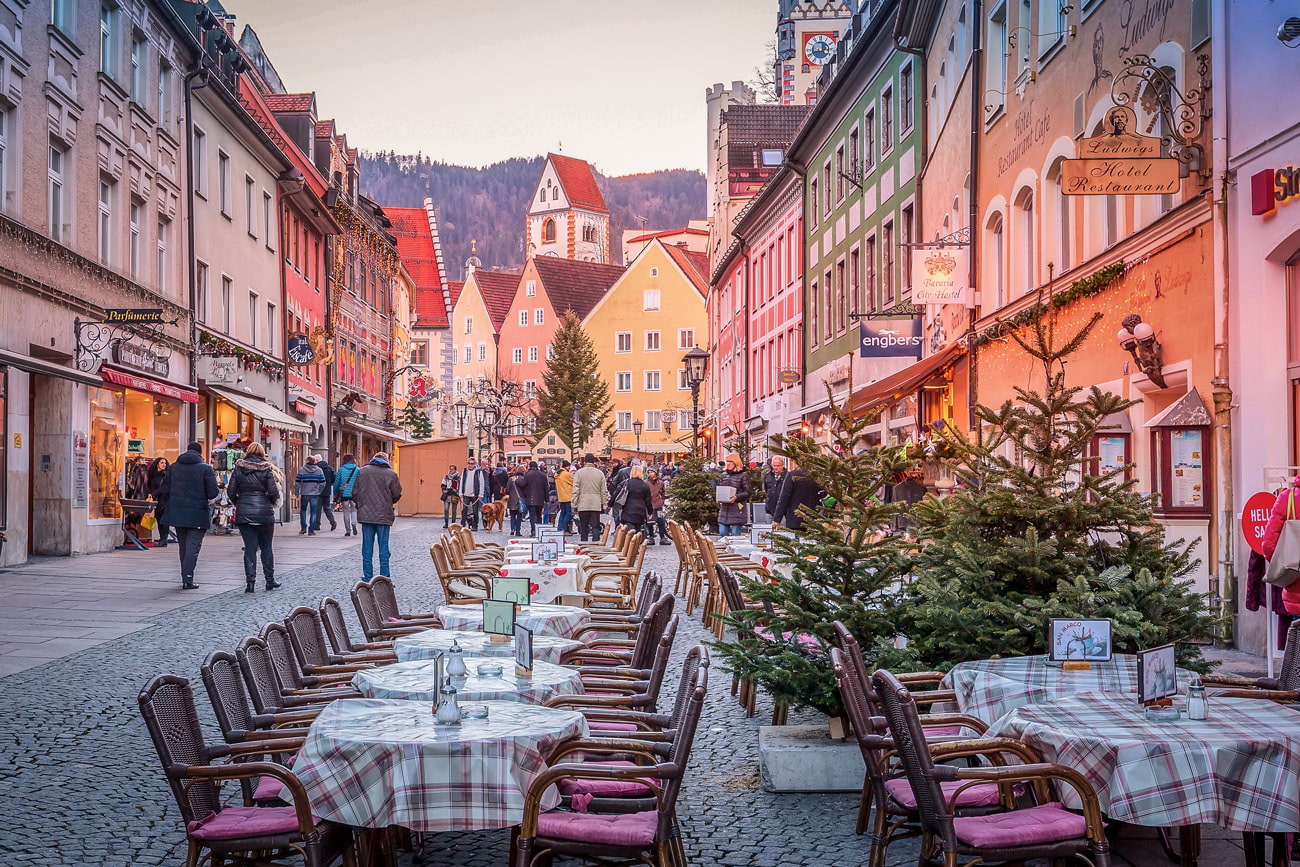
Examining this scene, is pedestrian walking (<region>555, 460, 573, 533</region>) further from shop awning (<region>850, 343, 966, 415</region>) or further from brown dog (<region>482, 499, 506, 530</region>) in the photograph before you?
shop awning (<region>850, 343, 966, 415</region>)

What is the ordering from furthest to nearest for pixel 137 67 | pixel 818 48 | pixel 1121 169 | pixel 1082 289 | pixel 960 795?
pixel 818 48, pixel 137 67, pixel 1082 289, pixel 1121 169, pixel 960 795

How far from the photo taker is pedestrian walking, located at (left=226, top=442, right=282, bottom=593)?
58.3ft

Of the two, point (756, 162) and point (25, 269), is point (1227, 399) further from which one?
point (756, 162)

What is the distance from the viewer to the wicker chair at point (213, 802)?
492 cm

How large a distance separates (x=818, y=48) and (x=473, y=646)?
55689 millimetres

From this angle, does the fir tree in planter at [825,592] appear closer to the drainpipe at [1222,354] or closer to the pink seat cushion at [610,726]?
the pink seat cushion at [610,726]

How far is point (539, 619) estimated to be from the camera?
8.88 meters

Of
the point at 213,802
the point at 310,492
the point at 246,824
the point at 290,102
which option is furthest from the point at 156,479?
the point at 290,102

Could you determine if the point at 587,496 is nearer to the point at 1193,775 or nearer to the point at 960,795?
the point at 960,795

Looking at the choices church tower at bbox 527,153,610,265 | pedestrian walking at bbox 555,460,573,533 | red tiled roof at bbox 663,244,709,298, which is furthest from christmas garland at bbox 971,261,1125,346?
church tower at bbox 527,153,610,265

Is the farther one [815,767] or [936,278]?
[936,278]

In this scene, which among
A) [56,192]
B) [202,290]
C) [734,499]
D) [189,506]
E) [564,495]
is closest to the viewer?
[189,506]

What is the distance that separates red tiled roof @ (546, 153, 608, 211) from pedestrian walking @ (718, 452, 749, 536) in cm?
11362

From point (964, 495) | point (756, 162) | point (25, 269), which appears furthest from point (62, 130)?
point (756, 162)
